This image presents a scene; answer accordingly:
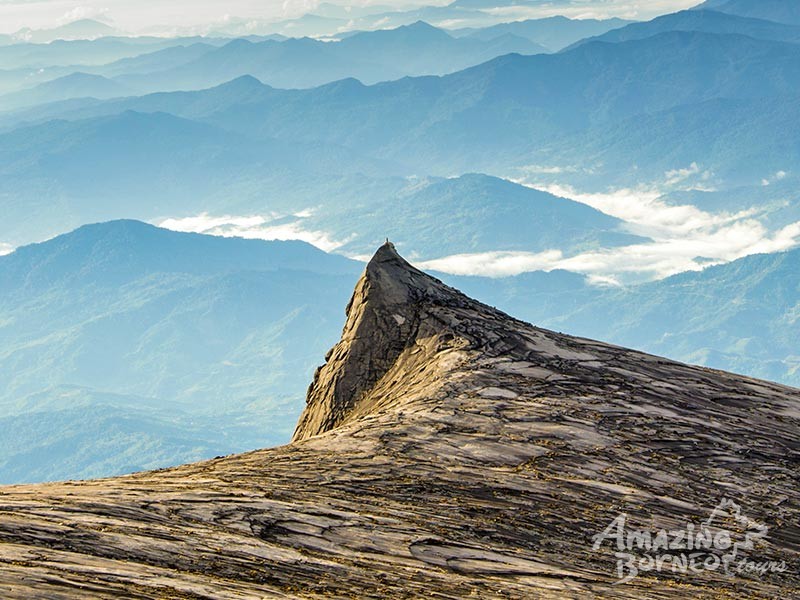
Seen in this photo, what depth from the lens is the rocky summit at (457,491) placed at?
14.1 metres

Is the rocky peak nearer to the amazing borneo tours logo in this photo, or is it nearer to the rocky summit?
the rocky summit

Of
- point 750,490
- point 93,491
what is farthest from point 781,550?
point 93,491

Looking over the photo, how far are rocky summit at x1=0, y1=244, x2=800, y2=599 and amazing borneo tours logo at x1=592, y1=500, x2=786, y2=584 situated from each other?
0.04 meters

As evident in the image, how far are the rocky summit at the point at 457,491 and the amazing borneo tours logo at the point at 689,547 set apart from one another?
4 cm

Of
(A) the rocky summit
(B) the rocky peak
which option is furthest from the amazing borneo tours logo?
(B) the rocky peak

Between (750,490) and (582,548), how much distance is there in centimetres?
534

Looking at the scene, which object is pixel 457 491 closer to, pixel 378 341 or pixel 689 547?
pixel 689 547

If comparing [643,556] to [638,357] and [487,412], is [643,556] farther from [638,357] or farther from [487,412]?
[638,357]

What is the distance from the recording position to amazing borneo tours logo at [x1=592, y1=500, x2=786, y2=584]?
17984 millimetres

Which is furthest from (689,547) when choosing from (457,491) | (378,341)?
(378,341)

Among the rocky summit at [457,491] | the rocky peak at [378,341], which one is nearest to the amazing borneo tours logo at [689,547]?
the rocky summit at [457,491]

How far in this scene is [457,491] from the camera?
759 inches

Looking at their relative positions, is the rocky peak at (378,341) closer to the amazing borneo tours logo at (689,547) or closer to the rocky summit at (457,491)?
the rocky summit at (457,491)

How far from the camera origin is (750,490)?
70.5 ft
